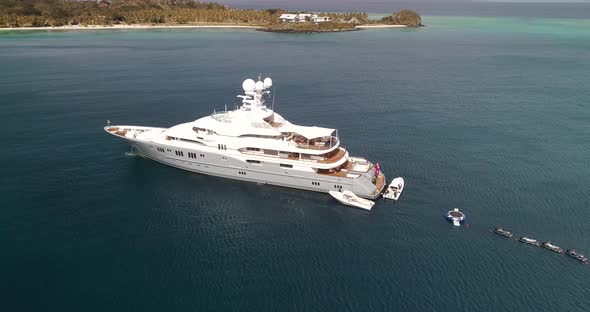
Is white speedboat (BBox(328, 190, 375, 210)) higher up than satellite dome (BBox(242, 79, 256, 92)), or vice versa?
satellite dome (BBox(242, 79, 256, 92))

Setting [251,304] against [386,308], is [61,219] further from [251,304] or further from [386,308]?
[386,308]

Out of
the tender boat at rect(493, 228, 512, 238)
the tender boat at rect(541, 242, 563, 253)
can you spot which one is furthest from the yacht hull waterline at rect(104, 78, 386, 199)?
the tender boat at rect(541, 242, 563, 253)

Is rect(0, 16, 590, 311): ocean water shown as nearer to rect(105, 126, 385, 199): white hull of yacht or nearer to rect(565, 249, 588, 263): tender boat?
rect(565, 249, 588, 263): tender boat

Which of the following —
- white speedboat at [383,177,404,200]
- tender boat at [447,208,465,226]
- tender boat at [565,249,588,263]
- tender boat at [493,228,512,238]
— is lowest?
tender boat at [565,249,588,263]

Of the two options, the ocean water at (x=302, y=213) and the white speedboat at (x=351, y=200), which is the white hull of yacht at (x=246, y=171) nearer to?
the white speedboat at (x=351, y=200)


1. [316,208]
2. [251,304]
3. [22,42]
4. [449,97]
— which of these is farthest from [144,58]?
[251,304]

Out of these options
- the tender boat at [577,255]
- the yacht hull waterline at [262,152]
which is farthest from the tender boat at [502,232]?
the yacht hull waterline at [262,152]

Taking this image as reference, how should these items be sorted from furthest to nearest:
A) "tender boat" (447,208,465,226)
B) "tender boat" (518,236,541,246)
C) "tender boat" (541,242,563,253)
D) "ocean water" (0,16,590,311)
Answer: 1. "tender boat" (447,208,465,226)
2. "tender boat" (518,236,541,246)
3. "tender boat" (541,242,563,253)
4. "ocean water" (0,16,590,311)
